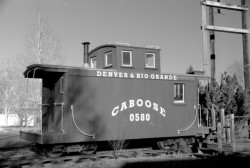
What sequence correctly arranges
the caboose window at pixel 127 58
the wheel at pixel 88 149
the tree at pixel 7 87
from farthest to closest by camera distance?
the tree at pixel 7 87
the caboose window at pixel 127 58
the wheel at pixel 88 149

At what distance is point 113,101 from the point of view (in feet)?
42.6

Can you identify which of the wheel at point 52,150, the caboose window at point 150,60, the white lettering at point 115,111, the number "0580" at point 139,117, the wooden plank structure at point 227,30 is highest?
the wooden plank structure at point 227,30

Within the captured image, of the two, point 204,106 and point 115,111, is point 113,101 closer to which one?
point 115,111

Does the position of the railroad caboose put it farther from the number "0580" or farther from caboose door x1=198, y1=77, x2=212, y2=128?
caboose door x1=198, y1=77, x2=212, y2=128

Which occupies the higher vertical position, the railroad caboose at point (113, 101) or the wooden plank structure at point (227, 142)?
the railroad caboose at point (113, 101)

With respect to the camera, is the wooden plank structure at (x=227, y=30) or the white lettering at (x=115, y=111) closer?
the white lettering at (x=115, y=111)

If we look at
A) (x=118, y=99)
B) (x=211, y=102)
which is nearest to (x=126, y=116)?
(x=118, y=99)

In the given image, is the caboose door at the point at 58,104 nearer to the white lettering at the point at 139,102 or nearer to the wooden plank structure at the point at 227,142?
the white lettering at the point at 139,102

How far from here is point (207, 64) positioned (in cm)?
1767

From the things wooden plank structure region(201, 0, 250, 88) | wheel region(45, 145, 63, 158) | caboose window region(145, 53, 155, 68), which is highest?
wooden plank structure region(201, 0, 250, 88)

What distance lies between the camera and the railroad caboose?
474 inches

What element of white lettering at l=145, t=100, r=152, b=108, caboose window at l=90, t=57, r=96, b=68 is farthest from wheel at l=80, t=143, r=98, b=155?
caboose window at l=90, t=57, r=96, b=68

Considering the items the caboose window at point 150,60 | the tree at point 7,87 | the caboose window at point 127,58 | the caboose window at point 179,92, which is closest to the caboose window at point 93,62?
the caboose window at point 127,58

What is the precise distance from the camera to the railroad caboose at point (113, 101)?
39.5 feet
